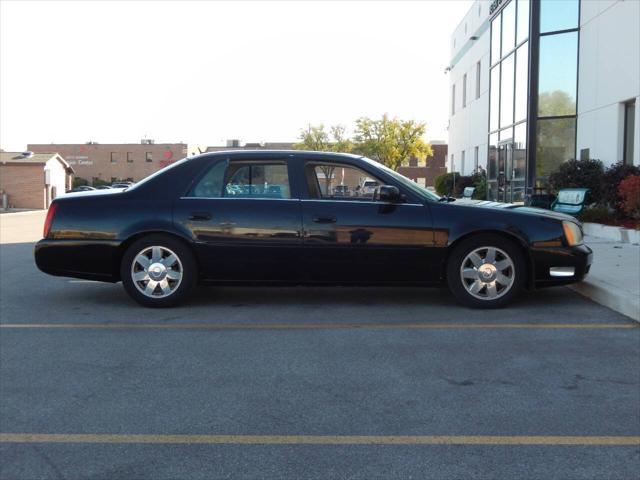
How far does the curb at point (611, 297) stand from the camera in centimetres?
655

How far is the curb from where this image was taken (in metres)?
6.55

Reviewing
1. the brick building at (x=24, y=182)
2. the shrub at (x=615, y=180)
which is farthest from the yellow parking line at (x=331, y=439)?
the brick building at (x=24, y=182)

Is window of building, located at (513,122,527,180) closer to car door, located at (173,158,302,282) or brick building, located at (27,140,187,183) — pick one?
car door, located at (173,158,302,282)

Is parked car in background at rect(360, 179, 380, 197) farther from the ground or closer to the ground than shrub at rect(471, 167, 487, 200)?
closer to the ground

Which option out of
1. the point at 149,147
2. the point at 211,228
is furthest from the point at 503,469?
the point at 149,147

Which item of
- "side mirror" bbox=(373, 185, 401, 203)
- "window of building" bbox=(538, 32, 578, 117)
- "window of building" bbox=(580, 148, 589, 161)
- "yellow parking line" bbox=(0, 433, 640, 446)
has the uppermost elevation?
"window of building" bbox=(538, 32, 578, 117)

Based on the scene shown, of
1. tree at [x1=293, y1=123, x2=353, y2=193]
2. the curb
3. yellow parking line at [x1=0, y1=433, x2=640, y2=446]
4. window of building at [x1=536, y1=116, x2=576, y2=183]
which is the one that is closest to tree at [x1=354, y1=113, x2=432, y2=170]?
tree at [x1=293, y1=123, x2=353, y2=193]

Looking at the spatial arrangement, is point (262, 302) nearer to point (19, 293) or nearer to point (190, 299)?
point (190, 299)

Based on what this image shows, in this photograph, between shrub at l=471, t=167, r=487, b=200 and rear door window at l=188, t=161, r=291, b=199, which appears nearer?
rear door window at l=188, t=161, r=291, b=199

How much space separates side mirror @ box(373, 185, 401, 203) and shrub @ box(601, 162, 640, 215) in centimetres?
818

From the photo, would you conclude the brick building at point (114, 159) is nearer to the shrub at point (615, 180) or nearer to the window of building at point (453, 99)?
the window of building at point (453, 99)

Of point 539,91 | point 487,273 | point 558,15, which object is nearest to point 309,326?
point 487,273

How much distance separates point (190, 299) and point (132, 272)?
850 mm

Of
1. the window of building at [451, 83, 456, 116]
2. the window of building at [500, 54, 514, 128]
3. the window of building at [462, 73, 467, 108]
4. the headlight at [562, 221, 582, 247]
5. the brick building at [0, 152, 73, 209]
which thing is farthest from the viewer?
the brick building at [0, 152, 73, 209]
